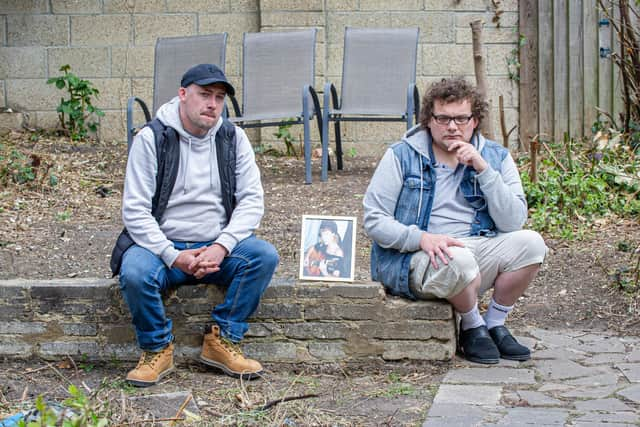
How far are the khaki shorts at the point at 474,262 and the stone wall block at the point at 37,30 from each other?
5770 mm

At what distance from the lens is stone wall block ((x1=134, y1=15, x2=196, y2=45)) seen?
8641mm

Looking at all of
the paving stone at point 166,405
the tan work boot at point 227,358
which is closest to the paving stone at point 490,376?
the tan work boot at point 227,358

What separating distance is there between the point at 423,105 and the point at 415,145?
0.20 meters

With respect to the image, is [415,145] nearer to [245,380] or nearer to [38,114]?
[245,380]

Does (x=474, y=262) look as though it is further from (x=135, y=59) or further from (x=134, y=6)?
(x=134, y=6)

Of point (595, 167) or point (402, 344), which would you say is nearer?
point (402, 344)

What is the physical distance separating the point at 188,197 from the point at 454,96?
3.90ft

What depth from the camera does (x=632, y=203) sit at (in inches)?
248

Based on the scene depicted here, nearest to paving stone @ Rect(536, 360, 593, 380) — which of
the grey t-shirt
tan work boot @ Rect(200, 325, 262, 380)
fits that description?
the grey t-shirt

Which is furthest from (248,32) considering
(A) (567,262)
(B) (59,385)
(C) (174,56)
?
(B) (59,385)

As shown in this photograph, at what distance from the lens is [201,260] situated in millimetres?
3850

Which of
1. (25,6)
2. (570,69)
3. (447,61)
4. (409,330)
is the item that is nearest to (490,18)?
(447,61)

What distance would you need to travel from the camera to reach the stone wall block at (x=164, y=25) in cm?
864

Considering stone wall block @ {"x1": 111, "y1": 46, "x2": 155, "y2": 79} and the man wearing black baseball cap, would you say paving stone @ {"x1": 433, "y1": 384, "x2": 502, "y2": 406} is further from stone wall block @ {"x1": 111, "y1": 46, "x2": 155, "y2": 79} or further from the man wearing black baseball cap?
stone wall block @ {"x1": 111, "y1": 46, "x2": 155, "y2": 79}
